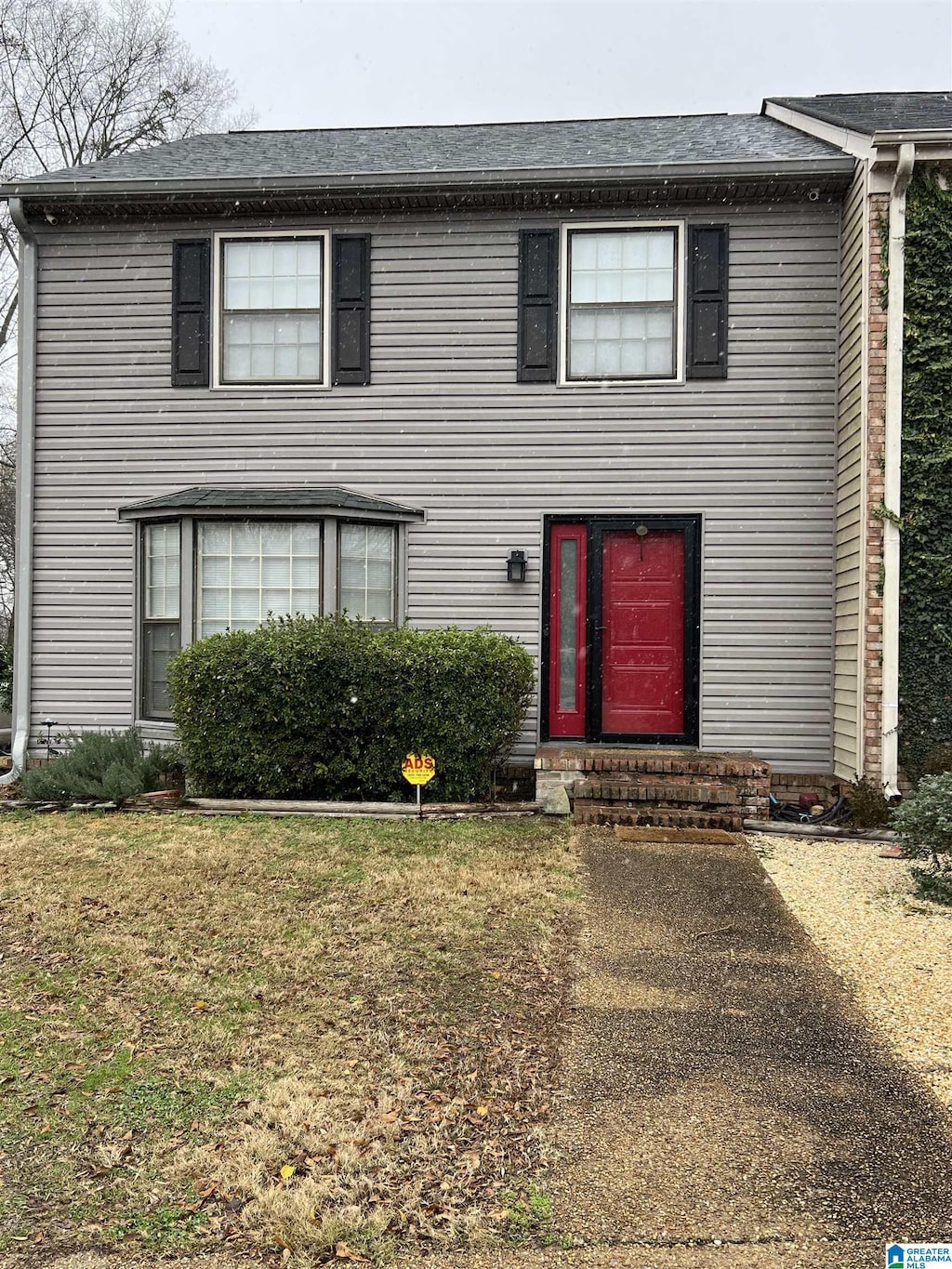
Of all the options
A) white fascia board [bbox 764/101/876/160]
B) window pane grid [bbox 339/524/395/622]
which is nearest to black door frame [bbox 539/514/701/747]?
window pane grid [bbox 339/524/395/622]

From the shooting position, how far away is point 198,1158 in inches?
92.2

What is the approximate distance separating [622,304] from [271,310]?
3160mm

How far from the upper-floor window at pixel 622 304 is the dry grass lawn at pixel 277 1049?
4.54 meters

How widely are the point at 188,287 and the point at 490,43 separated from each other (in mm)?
78488

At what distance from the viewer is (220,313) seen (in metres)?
8.13

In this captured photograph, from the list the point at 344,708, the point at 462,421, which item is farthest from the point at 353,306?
the point at 344,708

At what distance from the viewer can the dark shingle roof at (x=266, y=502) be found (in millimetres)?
7625

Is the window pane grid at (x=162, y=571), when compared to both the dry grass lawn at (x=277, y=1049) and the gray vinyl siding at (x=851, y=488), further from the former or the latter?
the gray vinyl siding at (x=851, y=488)

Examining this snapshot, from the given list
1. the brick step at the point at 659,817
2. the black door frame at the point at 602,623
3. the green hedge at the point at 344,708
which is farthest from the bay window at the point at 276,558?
the brick step at the point at 659,817

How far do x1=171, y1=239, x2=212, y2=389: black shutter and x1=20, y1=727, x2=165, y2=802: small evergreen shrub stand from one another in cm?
330

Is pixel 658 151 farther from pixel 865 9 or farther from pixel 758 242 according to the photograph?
pixel 865 9

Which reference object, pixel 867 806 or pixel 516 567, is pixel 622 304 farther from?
pixel 867 806

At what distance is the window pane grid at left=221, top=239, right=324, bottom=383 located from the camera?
8.08 m

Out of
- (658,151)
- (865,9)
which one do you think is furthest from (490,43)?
(658,151)
